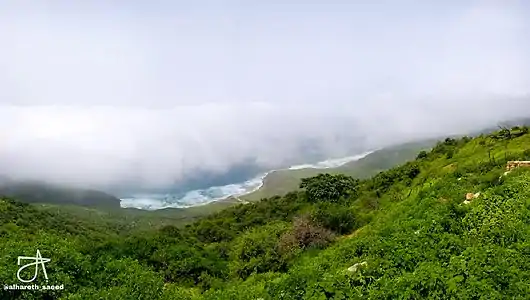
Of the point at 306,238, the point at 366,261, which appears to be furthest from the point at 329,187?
the point at 366,261

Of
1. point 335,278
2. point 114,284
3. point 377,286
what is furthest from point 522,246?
point 114,284

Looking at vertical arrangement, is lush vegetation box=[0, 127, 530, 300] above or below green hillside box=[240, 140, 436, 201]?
above

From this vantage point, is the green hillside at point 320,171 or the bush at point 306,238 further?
the green hillside at point 320,171

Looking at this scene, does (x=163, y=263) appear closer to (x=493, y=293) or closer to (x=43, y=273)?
(x=43, y=273)

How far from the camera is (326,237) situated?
34281mm

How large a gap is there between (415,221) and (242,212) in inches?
2288
